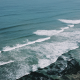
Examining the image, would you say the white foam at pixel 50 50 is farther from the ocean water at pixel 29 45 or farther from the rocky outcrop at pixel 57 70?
the rocky outcrop at pixel 57 70

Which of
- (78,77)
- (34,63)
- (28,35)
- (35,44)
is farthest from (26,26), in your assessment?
(78,77)

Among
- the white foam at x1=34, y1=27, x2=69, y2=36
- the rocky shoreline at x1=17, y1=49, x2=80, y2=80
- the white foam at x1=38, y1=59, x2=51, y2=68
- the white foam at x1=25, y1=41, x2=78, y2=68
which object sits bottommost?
the rocky shoreline at x1=17, y1=49, x2=80, y2=80

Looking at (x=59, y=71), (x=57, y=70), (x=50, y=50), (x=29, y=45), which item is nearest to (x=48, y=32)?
(x=29, y=45)

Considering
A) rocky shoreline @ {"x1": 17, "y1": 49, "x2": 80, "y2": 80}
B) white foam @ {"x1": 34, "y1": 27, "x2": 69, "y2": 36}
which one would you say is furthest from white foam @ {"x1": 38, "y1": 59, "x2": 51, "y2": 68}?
white foam @ {"x1": 34, "y1": 27, "x2": 69, "y2": 36}

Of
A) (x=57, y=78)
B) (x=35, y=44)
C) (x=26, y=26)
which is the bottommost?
(x=57, y=78)

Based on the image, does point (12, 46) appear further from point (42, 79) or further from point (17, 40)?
point (42, 79)

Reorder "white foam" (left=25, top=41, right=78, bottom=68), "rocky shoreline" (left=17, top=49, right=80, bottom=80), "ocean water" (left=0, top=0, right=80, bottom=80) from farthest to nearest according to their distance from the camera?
"white foam" (left=25, top=41, right=78, bottom=68), "ocean water" (left=0, top=0, right=80, bottom=80), "rocky shoreline" (left=17, top=49, right=80, bottom=80)

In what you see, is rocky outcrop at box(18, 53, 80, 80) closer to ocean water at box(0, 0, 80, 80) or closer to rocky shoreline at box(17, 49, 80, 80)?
rocky shoreline at box(17, 49, 80, 80)

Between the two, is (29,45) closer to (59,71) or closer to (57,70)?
(57,70)
